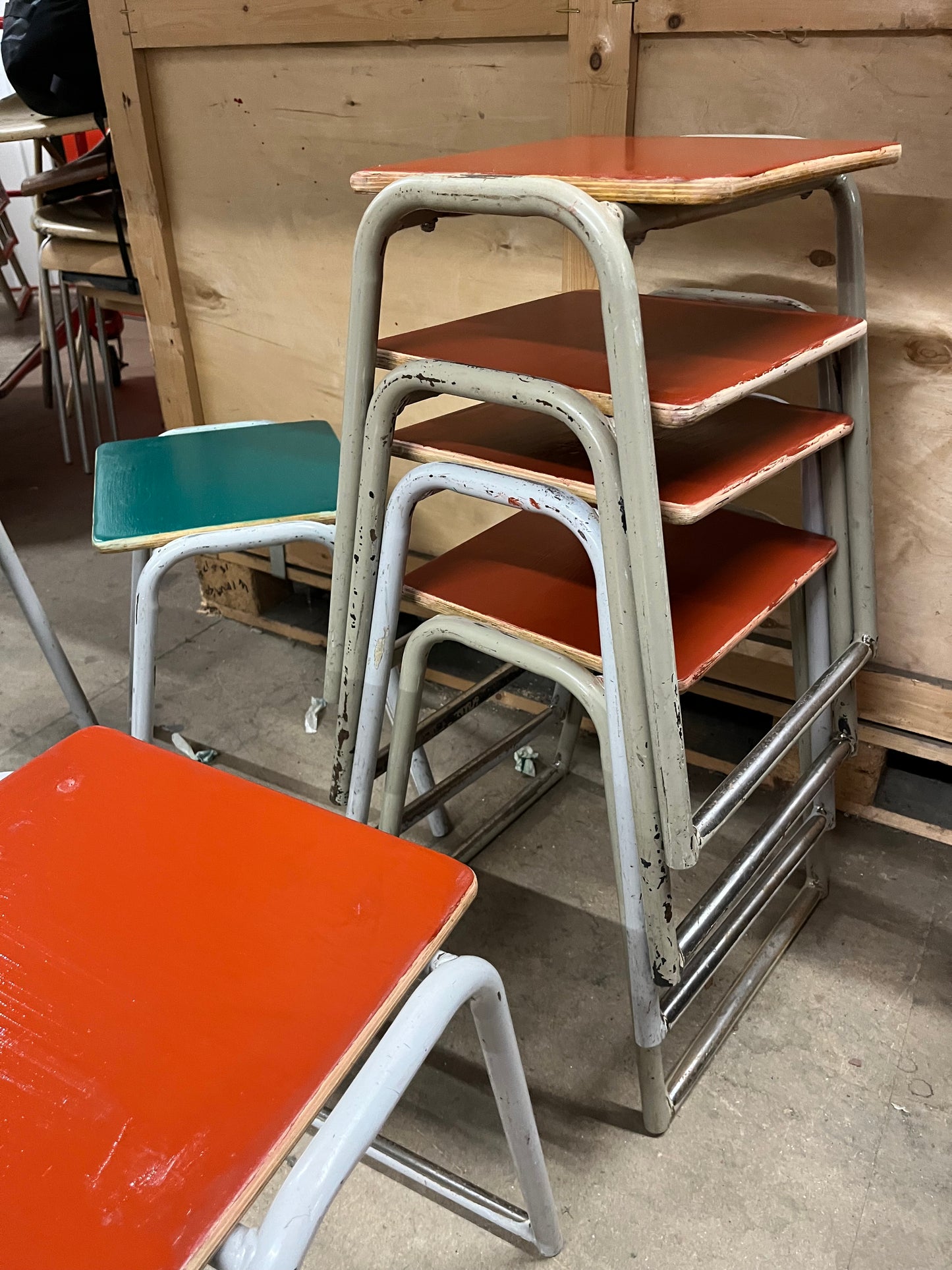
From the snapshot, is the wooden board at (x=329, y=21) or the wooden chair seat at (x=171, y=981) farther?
the wooden board at (x=329, y=21)

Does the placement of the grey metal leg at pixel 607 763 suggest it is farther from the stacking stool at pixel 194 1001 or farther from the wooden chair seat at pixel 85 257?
the wooden chair seat at pixel 85 257

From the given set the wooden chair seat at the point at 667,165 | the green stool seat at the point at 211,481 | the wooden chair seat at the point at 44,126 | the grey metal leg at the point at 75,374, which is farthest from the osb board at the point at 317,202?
the grey metal leg at the point at 75,374

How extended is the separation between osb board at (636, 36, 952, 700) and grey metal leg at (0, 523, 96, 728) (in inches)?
39.9

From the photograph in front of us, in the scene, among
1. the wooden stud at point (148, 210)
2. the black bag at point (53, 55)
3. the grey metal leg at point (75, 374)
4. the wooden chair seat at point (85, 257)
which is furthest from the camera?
the grey metal leg at point (75, 374)

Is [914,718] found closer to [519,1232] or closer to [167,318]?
[519,1232]

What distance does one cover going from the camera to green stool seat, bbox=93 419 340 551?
1143 mm

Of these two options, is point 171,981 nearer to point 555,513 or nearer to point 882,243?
point 555,513

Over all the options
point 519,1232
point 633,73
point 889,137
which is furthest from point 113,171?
point 519,1232

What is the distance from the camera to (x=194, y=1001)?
553 mm

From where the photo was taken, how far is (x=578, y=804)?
5.14 feet

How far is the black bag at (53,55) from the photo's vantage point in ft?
6.42

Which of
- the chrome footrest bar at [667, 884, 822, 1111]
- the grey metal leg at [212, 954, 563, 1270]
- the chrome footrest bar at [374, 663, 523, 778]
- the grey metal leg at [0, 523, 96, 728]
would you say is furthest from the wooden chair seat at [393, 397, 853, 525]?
the grey metal leg at [0, 523, 96, 728]

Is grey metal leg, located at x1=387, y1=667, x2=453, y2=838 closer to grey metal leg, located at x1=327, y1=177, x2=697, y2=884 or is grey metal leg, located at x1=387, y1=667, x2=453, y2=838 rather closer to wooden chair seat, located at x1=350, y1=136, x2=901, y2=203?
grey metal leg, located at x1=327, y1=177, x2=697, y2=884

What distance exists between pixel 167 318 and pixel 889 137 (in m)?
1.27
